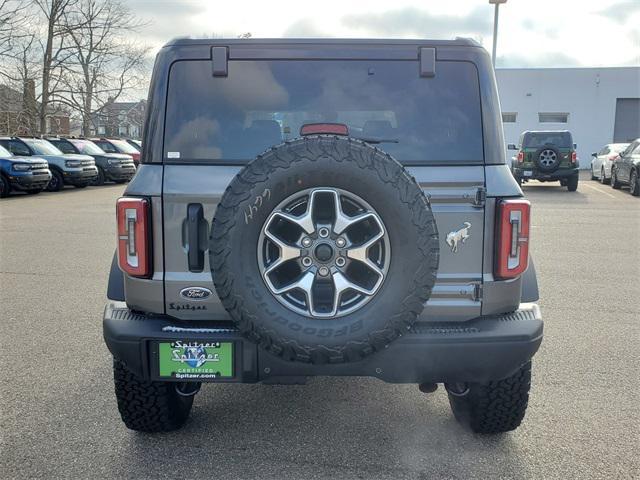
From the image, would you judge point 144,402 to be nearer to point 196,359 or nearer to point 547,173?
point 196,359

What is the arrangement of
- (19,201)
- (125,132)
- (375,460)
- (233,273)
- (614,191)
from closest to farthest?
(233,273)
(375,460)
(19,201)
(614,191)
(125,132)

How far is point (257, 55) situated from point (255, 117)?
0.29m

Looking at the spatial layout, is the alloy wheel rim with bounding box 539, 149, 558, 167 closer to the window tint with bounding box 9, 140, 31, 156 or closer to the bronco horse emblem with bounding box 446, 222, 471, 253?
the window tint with bounding box 9, 140, 31, 156

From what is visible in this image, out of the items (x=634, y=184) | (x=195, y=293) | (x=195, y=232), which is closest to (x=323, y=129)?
(x=195, y=232)

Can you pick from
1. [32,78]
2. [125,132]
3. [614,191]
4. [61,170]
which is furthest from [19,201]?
[125,132]

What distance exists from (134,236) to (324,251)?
0.90 meters

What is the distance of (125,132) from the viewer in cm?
6775

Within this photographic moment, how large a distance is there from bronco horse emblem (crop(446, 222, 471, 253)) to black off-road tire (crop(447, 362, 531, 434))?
80 cm

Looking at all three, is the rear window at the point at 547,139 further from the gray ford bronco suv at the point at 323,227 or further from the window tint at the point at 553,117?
the window tint at the point at 553,117

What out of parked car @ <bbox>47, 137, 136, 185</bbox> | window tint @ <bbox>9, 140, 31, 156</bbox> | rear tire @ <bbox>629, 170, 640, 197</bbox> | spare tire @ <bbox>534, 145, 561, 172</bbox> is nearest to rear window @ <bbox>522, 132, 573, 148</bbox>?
spare tire @ <bbox>534, 145, 561, 172</bbox>

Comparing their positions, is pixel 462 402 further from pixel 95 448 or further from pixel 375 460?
pixel 95 448

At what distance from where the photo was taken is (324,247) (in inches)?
103

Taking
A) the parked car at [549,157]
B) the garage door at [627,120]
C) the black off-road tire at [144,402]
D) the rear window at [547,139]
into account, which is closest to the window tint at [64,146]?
the parked car at [549,157]

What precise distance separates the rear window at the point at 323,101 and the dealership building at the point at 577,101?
113 feet
